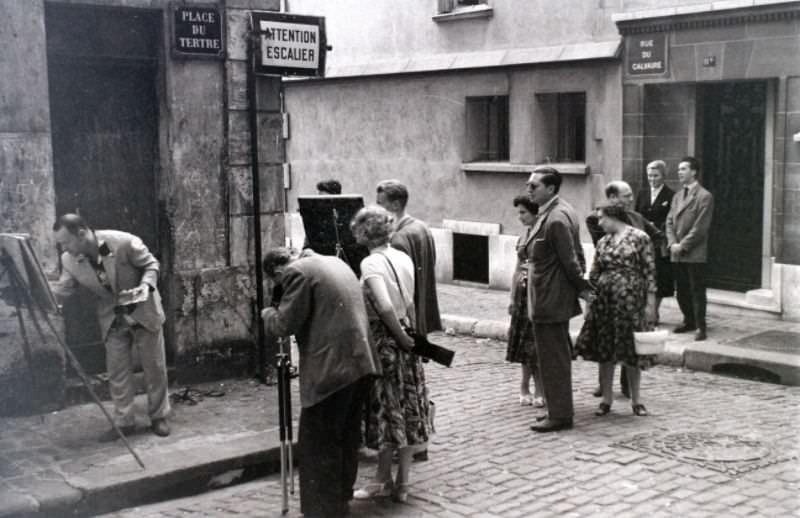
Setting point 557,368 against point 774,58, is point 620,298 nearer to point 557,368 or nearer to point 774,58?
point 557,368

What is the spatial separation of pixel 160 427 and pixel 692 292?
239 inches

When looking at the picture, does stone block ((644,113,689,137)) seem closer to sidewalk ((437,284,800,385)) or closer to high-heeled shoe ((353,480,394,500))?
sidewalk ((437,284,800,385))

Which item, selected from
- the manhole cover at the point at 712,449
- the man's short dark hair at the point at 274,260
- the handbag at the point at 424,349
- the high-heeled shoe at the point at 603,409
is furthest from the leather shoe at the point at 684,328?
the man's short dark hair at the point at 274,260

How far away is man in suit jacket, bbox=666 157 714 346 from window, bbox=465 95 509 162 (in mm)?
4747

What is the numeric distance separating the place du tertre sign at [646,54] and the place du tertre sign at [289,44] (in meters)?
5.10

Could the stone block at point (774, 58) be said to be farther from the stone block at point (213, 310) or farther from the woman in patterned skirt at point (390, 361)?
the woman in patterned skirt at point (390, 361)

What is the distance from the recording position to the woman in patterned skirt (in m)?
6.52

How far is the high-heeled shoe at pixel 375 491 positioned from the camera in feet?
22.0

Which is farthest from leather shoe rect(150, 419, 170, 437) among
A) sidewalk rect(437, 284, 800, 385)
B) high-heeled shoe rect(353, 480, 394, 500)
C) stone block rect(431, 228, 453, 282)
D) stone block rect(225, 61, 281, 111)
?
stone block rect(431, 228, 453, 282)

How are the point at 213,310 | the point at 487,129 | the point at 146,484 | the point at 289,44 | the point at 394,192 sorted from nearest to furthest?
the point at 146,484, the point at 394,192, the point at 213,310, the point at 289,44, the point at 487,129

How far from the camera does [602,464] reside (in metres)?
7.28

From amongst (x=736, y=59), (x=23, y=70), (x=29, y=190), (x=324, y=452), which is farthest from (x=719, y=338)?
(x=23, y=70)

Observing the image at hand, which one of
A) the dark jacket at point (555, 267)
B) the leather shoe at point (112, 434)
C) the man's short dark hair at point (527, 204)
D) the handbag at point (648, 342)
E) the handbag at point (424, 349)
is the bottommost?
the leather shoe at point (112, 434)

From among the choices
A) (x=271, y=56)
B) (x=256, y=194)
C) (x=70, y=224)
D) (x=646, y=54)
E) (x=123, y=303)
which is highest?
(x=646, y=54)
